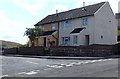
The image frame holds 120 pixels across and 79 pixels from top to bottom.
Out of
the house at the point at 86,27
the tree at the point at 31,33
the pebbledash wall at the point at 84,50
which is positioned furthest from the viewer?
the tree at the point at 31,33

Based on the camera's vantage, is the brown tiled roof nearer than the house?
No

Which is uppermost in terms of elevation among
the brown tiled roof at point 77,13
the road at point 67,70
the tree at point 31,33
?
the brown tiled roof at point 77,13

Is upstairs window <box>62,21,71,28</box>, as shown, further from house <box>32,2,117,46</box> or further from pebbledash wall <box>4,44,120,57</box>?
pebbledash wall <box>4,44,120,57</box>

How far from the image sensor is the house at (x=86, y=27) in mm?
33219

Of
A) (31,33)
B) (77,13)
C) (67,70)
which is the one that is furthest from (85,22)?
(67,70)

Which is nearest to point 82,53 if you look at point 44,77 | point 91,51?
point 91,51

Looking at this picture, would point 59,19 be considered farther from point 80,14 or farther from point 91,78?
point 91,78

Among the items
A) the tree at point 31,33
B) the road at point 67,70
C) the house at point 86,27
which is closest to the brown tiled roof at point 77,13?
the house at point 86,27

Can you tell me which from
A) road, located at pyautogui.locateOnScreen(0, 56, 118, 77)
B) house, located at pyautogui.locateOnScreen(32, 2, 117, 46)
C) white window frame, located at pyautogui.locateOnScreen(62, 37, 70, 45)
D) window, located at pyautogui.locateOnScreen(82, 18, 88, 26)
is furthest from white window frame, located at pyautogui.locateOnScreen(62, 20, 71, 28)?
road, located at pyautogui.locateOnScreen(0, 56, 118, 77)

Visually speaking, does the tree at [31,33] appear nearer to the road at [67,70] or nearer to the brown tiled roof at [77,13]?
the brown tiled roof at [77,13]

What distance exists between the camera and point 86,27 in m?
33.9

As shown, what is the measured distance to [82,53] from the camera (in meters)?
24.7

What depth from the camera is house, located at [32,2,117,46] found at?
1308 inches

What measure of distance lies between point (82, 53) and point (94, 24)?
30.4ft
